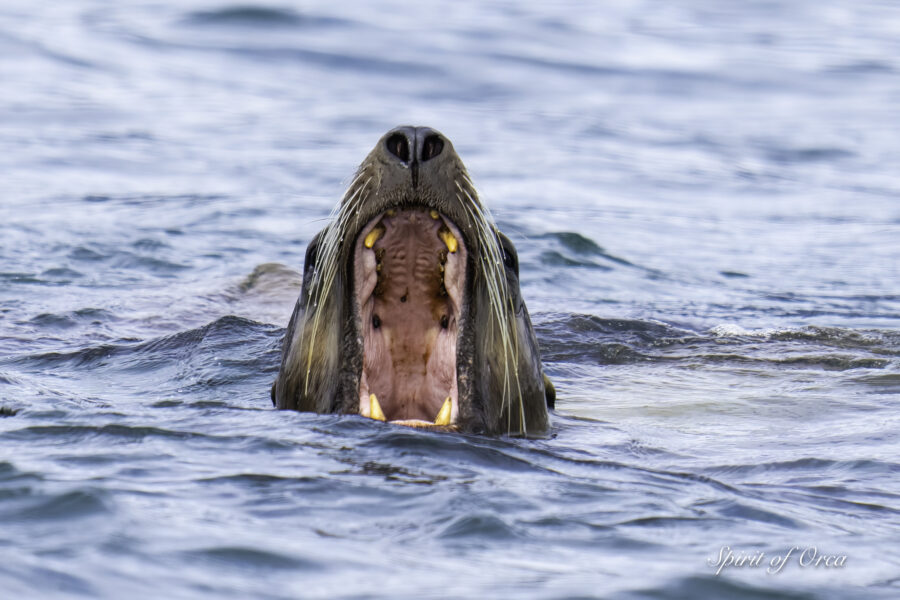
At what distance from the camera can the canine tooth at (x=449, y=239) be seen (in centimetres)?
495

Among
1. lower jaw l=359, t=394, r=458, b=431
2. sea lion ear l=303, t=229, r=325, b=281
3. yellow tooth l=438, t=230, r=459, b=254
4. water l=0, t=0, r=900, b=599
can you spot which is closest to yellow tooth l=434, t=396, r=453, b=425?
lower jaw l=359, t=394, r=458, b=431

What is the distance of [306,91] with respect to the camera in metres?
17.3

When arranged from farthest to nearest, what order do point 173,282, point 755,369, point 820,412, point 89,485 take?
point 173,282
point 755,369
point 820,412
point 89,485

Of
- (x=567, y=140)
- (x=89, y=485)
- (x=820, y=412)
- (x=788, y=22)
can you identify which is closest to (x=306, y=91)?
(x=567, y=140)

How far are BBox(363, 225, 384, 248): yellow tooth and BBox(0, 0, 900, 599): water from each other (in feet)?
1.07

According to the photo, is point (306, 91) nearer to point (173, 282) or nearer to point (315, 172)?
point (315, 172)

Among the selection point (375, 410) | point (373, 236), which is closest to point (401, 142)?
point (373, 236)

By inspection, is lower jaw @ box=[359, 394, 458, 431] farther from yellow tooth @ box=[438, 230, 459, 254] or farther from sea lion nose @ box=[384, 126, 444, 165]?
sea lion nose @ box=[384, 126, 444, 165]

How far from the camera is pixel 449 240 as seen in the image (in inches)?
195

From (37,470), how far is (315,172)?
9270 millimetres

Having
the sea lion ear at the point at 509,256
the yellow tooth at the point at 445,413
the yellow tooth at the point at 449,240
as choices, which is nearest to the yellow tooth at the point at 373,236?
the yellow tooth at the point at 449,240

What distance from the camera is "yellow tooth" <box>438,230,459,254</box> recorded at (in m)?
4.95

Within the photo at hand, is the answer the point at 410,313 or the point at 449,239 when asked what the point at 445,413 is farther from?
the point at 449,239

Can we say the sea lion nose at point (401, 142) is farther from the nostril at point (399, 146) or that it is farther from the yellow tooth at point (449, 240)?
the yellow tooth at point (449, 240)
